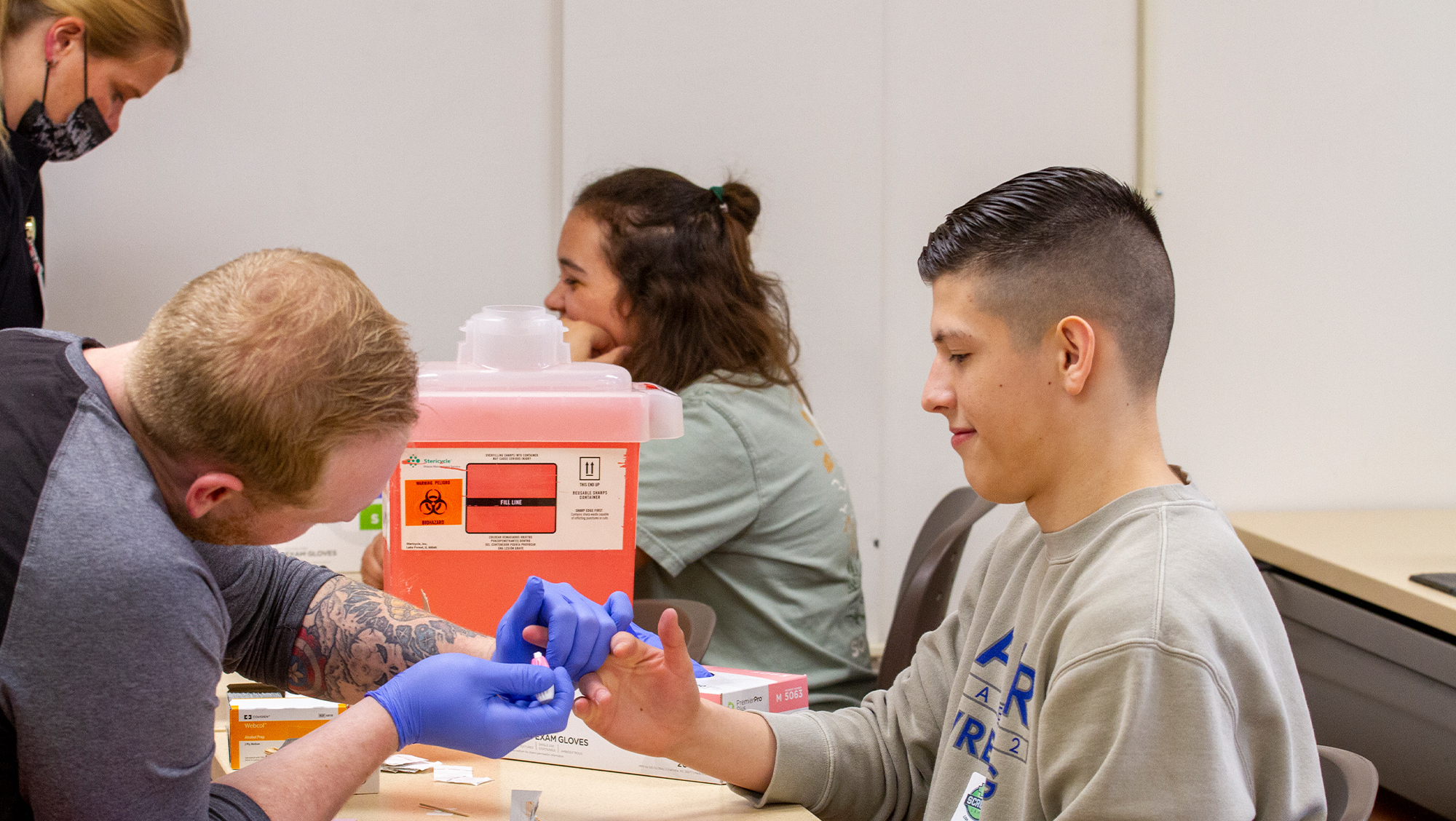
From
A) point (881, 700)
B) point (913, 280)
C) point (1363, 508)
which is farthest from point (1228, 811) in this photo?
point (1363, 508)

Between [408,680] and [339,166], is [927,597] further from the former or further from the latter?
[339,166]

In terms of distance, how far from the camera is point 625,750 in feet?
3.73

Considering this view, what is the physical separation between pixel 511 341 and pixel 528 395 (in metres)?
0.12

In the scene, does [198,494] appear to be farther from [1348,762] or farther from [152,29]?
[152,29]

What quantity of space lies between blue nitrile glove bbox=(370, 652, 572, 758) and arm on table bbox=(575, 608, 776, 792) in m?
0.06

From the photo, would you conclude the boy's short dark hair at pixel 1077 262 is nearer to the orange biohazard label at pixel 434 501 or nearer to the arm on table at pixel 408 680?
the arm on table at pixel 408 680

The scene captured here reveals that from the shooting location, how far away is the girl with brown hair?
5.47ft

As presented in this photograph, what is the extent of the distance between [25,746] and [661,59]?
6.44ft

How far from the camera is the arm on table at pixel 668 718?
1.07 meters

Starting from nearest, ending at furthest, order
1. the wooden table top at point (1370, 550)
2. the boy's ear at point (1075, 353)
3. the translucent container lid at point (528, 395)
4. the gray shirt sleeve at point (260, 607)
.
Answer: the boy's ear at point (1075, 353) → the gray shirt sleeve at point (260, 607) → the translucent container lid at point (528, 395) → the wooden table top at point (1370, 550)

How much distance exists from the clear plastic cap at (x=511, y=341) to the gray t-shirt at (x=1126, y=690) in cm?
56

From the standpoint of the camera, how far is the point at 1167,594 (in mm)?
853

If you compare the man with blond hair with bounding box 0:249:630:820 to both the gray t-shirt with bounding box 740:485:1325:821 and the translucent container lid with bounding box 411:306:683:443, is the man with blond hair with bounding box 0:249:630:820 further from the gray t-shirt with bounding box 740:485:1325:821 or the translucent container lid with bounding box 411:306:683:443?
the gray t-shirt with bounding box 740:485:1325:821

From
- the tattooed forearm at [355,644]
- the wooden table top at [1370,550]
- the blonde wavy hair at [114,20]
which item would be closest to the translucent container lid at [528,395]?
the tattooed forearm at [355,644]
